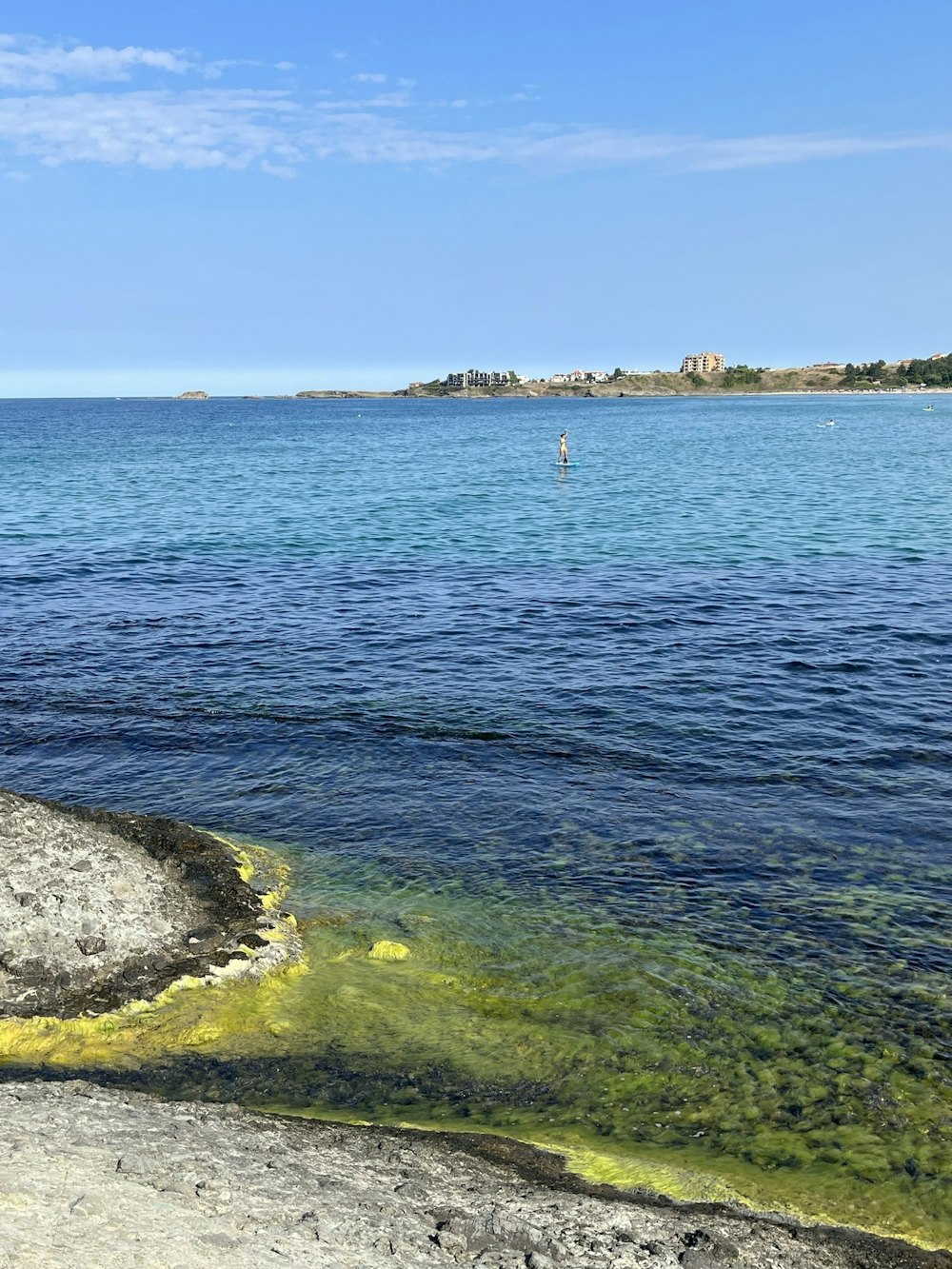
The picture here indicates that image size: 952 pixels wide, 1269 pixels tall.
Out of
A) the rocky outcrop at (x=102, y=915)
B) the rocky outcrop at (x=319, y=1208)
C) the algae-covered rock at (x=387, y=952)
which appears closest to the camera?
the rocky outcrop at (x=319, y=1208)

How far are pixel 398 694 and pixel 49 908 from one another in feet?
40.5

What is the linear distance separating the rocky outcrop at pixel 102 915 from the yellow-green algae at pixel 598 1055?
394 millimetres

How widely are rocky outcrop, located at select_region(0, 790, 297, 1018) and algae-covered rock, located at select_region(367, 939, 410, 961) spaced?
1.33 meters

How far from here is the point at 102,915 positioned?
506 inches

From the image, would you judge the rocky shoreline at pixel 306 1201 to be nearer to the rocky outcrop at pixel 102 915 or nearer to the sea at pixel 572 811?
the rocky outcrop at pixel 102 915

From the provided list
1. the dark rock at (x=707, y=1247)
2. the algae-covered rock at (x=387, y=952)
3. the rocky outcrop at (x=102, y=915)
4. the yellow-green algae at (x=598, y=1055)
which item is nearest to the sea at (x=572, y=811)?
the yellow-green algae at (x=598, y=1055)

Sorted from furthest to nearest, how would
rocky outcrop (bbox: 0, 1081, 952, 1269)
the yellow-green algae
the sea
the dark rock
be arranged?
the sea → the yellow-green algae → the dark rock → rocky outcrop (bbox: 0, 1081, 952, 1269)

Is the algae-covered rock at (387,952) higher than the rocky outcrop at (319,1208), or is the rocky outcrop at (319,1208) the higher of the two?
the rocky outcrop at (319,1208)

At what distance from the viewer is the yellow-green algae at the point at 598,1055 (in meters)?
9.65

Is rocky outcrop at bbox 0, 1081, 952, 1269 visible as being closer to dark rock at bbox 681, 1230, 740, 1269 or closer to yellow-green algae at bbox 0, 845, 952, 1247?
dark rock at bbox 681, 1230, 740, 1269

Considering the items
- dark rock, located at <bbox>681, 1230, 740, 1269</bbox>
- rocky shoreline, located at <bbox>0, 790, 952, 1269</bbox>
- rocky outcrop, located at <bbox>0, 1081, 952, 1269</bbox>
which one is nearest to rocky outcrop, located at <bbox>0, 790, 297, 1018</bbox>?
rocky shoreline, located at <bbox>0, 790, 952, 1269</bbox>

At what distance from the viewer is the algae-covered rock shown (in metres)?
13.6

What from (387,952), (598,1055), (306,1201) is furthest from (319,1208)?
(387,952)

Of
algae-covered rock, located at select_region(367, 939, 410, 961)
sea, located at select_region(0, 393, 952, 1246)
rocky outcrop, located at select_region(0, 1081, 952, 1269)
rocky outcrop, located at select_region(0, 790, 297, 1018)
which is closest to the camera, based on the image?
rocky outcrop, located at select_region(0, 1081, 952, 1269)
